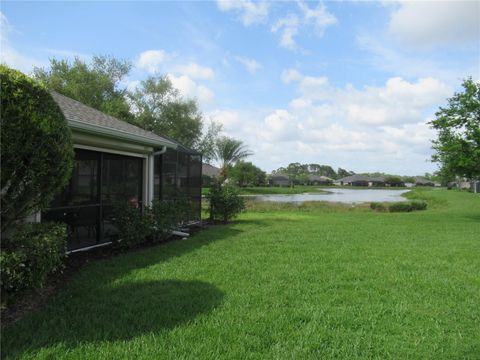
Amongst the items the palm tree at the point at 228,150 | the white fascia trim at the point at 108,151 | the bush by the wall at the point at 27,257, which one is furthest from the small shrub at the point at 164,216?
the palm tree at the point at 228,150

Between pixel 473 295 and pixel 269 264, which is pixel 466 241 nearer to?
pixel 473 295

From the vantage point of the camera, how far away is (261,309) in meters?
4.00

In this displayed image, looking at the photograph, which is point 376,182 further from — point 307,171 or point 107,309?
point 107,309

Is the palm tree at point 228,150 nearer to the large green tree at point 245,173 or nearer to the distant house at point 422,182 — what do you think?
the large green tree at point 245,173

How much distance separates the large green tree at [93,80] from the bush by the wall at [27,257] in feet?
75.8

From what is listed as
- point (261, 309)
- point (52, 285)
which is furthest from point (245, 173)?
point (261, 309)

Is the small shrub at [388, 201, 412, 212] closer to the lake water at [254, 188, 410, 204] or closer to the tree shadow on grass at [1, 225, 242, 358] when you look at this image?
the lake water at [254, 188, 410, 204]

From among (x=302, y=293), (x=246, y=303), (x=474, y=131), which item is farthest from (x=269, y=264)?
(x=474, y=131)

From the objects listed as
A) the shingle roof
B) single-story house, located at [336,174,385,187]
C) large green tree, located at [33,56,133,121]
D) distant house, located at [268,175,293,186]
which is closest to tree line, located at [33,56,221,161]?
large green tree, located at [33,56,133,121]

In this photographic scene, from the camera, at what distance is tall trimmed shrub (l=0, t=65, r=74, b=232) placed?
132 inches

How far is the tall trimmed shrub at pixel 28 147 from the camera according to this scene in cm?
Answer: 336

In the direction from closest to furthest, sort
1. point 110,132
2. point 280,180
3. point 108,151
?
point 110,132 < point 108,151 < point 280,180

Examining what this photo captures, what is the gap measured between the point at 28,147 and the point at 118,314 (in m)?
1.89

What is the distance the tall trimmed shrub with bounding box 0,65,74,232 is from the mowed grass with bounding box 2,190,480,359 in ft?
3.92
